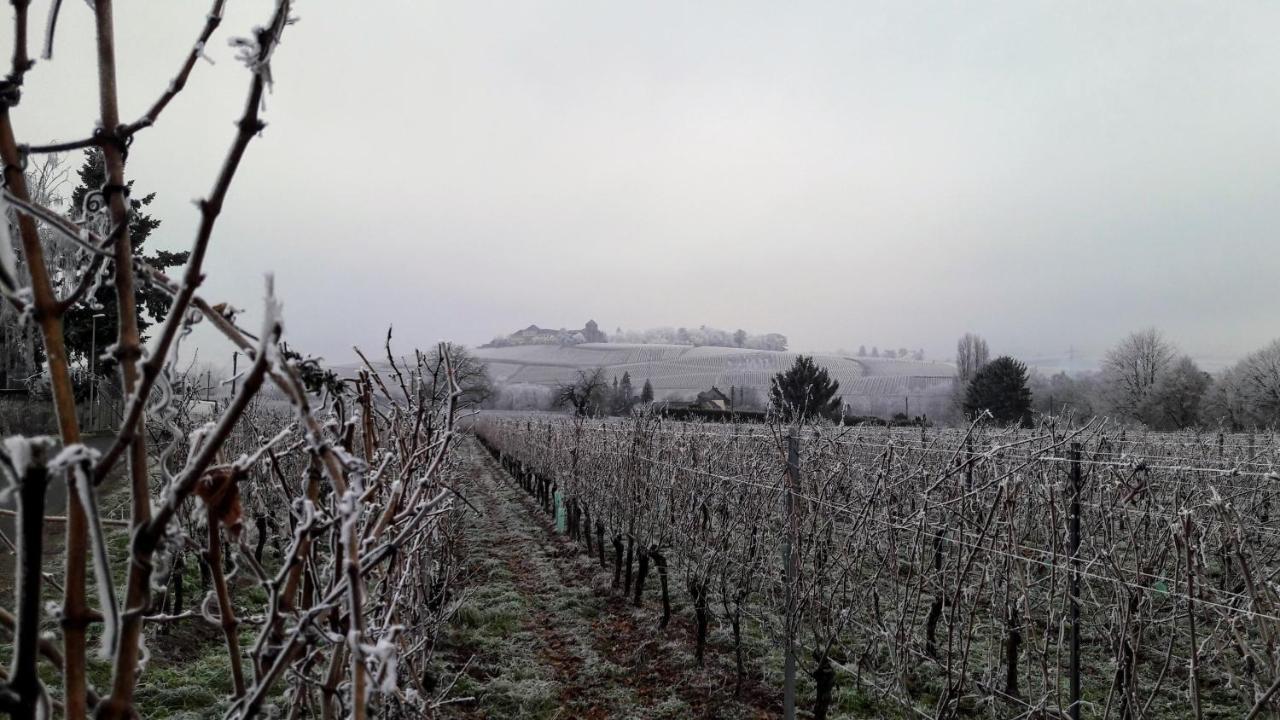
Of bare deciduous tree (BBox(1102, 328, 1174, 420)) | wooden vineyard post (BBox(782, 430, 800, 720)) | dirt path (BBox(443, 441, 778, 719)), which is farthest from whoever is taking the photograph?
bare deciduous tree (BBox(1102, 328, 1174, 420))

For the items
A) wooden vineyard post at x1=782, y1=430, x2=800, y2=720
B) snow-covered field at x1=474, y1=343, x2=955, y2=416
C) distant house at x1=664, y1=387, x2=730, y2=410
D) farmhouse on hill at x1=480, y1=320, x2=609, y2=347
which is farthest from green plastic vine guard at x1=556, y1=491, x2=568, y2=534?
farmhouse on hill at x1=480, y1=320, x2=609, y2=347

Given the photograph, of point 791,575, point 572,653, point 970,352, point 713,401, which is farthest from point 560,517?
point 970,352

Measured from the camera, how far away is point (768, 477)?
6.14 metres

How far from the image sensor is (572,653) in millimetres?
6184

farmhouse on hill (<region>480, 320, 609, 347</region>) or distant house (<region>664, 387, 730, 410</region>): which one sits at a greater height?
farmhouse on hill (<region>480, 320, 609, 347</region>)

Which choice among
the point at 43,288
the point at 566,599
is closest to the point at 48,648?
the point at 43,288

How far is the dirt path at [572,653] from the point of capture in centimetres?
507

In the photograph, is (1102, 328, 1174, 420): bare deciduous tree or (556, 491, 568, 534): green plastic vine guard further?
(1102, 328, 1174, 420): bare deciduous tree

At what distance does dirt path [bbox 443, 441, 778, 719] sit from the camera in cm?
507

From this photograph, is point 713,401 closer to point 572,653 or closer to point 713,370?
point 713,370

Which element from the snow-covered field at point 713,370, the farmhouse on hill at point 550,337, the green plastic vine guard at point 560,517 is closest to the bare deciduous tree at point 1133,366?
the snow-covered field at point 713,370

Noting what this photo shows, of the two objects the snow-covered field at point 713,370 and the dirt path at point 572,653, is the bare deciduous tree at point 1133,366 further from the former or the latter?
the dirt path at point 572,653

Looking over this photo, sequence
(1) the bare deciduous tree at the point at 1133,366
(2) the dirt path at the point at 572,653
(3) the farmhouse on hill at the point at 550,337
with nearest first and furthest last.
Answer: (2) the dirt path at the point at 572,653 → (1) the bare deciduous tree at the point at 1133,366 → (3) the farmhouse on hill at the point at 550,337

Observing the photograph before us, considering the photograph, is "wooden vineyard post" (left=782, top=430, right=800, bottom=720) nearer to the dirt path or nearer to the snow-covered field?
the dirt path
